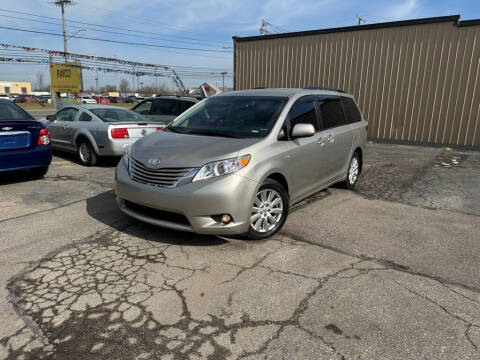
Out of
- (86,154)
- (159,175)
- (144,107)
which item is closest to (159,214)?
(159,175)

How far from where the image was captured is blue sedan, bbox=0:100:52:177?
18.7ft

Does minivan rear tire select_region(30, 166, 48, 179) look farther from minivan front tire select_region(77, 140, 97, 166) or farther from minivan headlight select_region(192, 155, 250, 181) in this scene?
minivan headlight select_region(192, 155, 250, 181)

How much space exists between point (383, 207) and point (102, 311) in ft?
14.0

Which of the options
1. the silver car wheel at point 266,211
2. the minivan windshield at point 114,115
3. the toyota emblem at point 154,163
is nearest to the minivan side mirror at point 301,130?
the silver car wheel at point 266,211

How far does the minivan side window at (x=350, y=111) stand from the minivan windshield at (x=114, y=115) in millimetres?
4719

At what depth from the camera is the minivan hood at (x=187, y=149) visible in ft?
12.0

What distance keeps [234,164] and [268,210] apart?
2.38 feet

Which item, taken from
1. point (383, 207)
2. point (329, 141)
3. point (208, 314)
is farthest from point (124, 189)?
point (383, 207)

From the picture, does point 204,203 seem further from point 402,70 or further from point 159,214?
point 402,70

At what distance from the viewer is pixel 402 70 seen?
12.0 meters

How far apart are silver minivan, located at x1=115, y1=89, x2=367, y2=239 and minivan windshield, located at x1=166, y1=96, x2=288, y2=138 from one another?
1 centimetres

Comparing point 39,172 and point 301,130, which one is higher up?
point 301,130

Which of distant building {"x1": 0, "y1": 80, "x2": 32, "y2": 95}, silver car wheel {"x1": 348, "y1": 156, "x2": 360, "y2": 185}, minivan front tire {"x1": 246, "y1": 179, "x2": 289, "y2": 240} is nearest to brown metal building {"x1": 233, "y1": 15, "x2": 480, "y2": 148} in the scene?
silver car wheel {"x1": 348, "y1": 156, "x2": 360, "y2": 185}

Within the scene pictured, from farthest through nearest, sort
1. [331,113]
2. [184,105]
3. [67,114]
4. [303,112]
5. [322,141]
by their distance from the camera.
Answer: [184,105] < [67,114] < [331,113] < [322,141] < [303,112]
